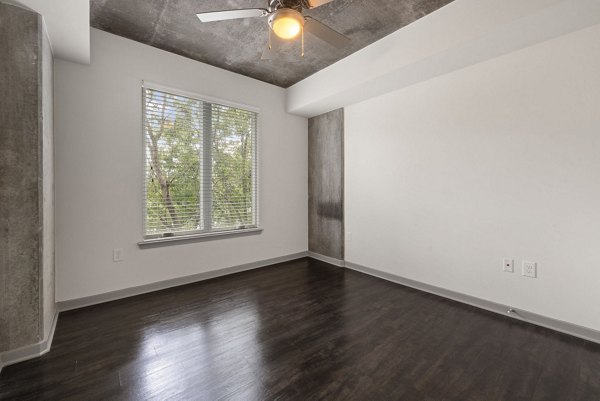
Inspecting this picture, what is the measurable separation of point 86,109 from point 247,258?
99.8 inches

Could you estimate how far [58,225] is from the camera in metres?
2.50

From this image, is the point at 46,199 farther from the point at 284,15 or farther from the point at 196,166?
the point at 284,15

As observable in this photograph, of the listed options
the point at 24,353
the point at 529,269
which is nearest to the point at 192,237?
the point at 24,353

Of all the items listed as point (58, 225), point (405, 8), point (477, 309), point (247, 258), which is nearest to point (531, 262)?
point (477, 309)

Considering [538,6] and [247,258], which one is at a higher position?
[538,6]

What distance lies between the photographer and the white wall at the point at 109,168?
2.53m

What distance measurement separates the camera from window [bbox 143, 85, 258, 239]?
3033mm

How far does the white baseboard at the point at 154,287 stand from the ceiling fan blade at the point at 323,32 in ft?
9.71

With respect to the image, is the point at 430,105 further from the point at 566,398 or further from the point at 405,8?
the point at 566,398

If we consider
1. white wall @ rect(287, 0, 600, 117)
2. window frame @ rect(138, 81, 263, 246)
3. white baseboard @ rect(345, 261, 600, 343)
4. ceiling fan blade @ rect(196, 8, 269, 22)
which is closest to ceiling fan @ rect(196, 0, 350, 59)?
ceiling fan blade @ rect(196, 8, 269, 22)

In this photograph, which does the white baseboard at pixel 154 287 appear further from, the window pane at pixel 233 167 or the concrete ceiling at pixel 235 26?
the concrete ceiling at pixel 235 26

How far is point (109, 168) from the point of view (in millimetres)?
2744

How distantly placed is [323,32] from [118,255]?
295 cm

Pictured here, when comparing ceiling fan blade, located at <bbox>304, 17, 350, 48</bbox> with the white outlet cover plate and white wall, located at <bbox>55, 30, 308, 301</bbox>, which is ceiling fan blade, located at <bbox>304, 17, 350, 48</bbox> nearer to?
white wall, located at <bbox>55, 30, 308, 301</bbox>
